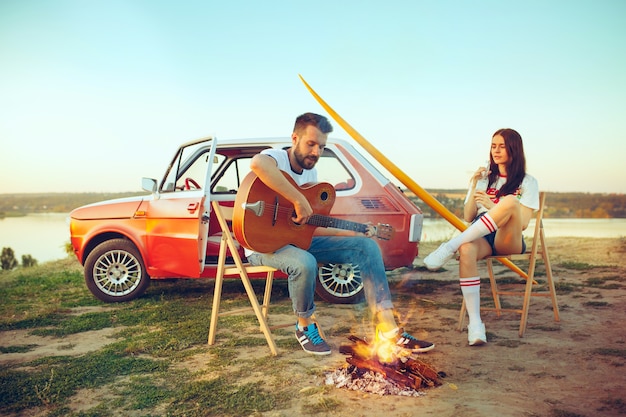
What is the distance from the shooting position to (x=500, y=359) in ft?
12.4

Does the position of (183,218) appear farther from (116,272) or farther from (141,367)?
(141,367)

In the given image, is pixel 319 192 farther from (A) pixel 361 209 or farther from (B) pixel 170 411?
(B) pixel 170 411

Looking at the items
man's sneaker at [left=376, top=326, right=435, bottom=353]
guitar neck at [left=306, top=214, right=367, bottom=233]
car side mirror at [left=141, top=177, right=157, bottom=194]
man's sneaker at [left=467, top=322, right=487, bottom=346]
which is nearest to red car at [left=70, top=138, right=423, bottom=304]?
car side mirror at [left=141, top=177, right=157, bottom=194]

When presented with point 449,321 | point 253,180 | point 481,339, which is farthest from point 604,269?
point 253,180

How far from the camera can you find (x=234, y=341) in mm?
4352

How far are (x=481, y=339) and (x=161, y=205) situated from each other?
3.73m

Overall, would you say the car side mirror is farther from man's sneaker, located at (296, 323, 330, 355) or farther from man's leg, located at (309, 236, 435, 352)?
man's sneaker, located at (296, 323, 330, 355)

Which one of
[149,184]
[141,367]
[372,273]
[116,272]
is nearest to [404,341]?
[372,273]

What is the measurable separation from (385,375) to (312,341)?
0.89m

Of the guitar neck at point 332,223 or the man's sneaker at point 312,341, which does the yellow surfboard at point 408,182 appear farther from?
the man's sneaker at point 312,341

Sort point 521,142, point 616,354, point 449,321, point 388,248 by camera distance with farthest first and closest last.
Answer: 1. point 388,248
2. point 449,321
3. point 521,142
4. point 616,354

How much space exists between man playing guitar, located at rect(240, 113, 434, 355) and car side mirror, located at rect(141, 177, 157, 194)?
2.25m

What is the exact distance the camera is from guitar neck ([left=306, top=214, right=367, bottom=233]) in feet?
13.7

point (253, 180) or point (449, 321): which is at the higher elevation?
point (253, 180)
